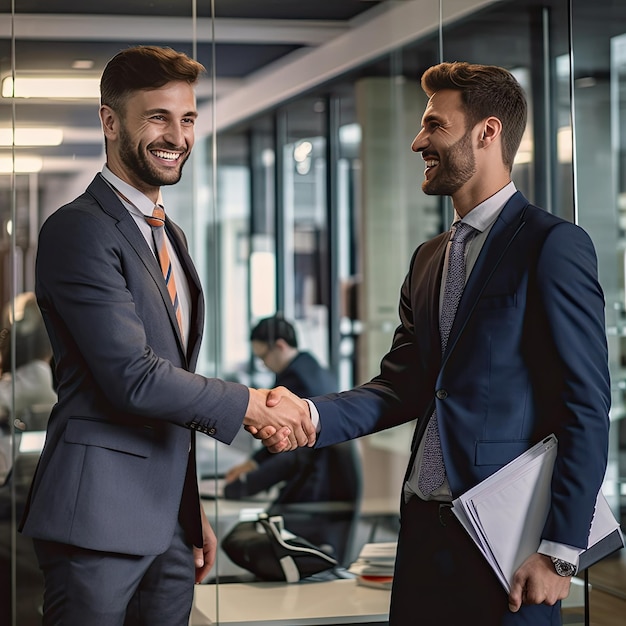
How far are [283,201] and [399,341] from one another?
17.9 feet

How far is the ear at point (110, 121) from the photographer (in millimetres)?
2529

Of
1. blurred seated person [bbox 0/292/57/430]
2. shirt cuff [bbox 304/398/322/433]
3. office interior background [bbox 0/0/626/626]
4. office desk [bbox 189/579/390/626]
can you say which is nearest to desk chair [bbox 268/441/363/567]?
office interior background [bbox 0/0/626/626]

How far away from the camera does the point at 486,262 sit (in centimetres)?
234

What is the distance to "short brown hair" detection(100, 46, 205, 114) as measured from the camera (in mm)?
2504

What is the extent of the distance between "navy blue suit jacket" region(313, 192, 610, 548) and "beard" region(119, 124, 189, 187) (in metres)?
0.68

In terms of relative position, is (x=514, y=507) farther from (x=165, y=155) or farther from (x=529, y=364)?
(x=165, y=155)

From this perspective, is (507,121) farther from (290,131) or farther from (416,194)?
(290,131)

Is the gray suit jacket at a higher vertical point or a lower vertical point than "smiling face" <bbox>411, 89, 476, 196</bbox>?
lower

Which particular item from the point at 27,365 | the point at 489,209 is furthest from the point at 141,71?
the point at 27,365

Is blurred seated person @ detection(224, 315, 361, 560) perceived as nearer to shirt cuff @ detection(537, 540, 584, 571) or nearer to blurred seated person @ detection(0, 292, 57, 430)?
blurred seated person @ detection(0, 292, 57, 430)

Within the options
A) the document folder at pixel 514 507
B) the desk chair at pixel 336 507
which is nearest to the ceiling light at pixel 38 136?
the desk chair at pixel 336 507

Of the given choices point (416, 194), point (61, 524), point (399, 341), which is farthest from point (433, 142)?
point (416, 194)

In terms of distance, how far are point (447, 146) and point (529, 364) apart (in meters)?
0.54

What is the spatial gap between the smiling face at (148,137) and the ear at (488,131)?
694 millimetres
